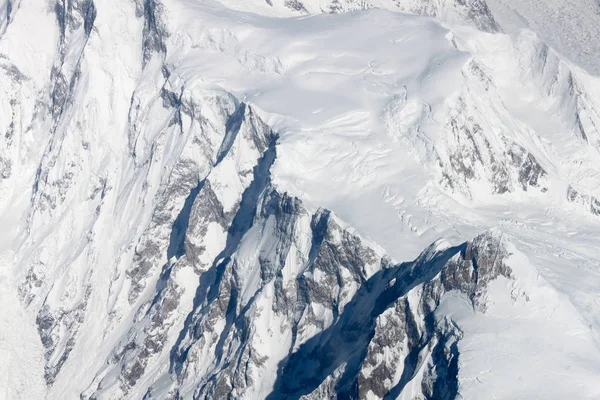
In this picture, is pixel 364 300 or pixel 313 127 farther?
pixel 313 127

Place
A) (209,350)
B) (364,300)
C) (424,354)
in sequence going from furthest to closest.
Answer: (209,350)
(364,300)
(424,354)

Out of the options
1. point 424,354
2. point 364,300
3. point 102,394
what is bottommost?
point 102,394

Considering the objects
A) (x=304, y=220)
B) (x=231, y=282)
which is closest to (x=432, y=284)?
(x=304, y=220)

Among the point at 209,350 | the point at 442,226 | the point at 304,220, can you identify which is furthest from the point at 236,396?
the point at 442,226

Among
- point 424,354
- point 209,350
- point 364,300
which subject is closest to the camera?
point 424,354

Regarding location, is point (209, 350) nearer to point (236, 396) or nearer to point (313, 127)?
point (236, 396)

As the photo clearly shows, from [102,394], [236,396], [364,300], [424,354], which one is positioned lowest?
[102,394]

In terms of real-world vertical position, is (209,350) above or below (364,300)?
below

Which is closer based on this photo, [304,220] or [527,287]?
[527,287]

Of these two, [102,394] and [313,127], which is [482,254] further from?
[102,394]
